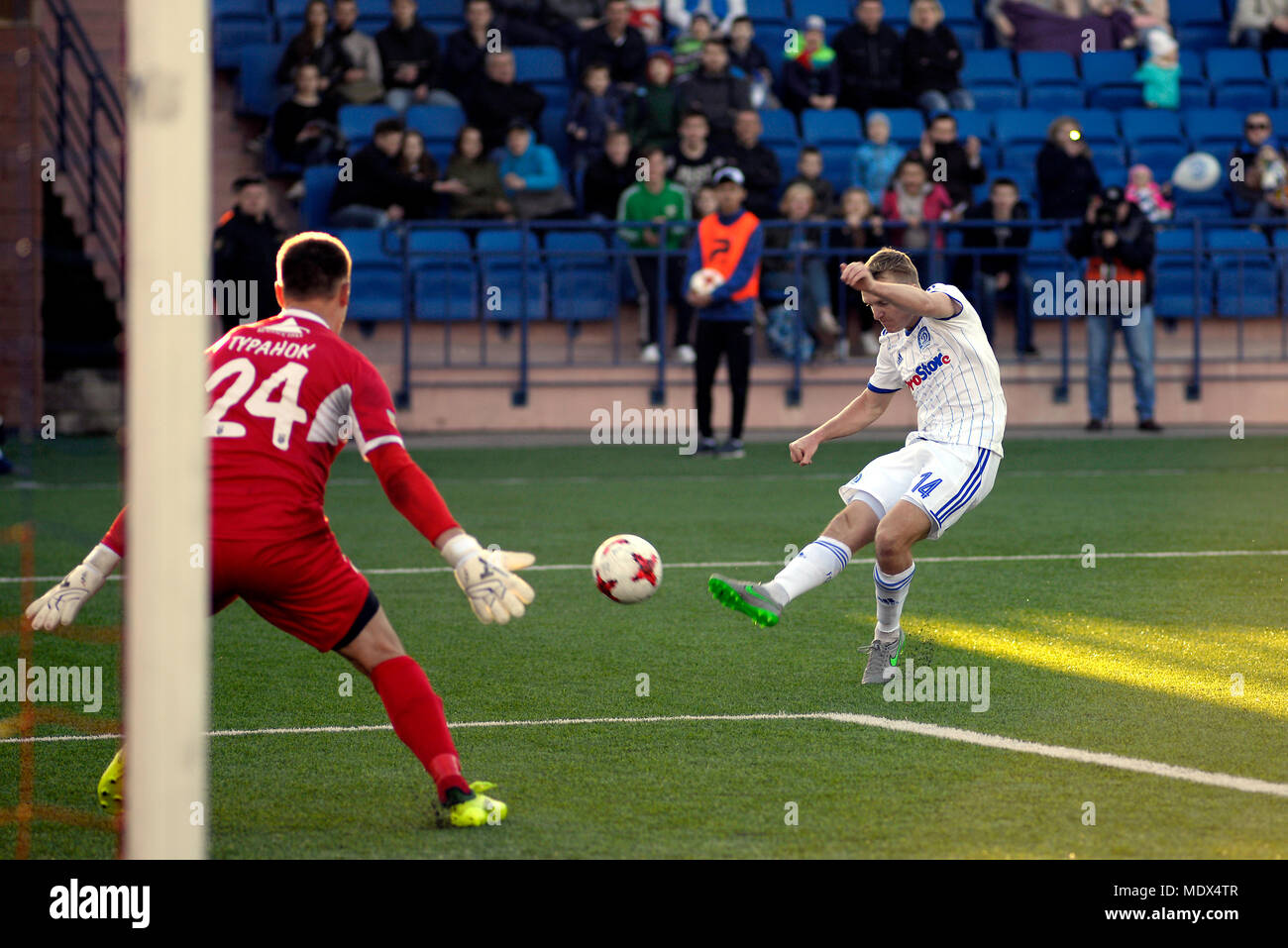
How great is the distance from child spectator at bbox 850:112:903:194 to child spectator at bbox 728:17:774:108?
1297 millimetres

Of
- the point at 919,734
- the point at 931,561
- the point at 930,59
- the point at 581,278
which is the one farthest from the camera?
the point at 930,59

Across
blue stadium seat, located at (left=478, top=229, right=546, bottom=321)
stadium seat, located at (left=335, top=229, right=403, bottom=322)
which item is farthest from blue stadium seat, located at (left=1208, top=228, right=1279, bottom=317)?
stadium seat, located at (left=335, top=229, right=403, bottom=322)

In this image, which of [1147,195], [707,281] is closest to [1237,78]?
[1147,195]

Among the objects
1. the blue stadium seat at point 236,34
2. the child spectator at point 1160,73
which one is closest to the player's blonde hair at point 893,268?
the blue stadium seat at point 236,34

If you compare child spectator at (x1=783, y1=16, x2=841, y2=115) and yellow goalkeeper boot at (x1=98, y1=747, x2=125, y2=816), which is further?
child spectator at (x1=783, y1=16, x2=841, y2=115)

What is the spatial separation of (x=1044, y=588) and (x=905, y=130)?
11311 millimetres

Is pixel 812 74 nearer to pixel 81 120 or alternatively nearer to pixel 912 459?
pixel 81 120

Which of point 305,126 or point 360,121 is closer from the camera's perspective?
point 305,126

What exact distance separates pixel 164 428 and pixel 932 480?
372 cm

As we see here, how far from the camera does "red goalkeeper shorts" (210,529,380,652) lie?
4289 mm

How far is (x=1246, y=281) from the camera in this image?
17672 millimetres

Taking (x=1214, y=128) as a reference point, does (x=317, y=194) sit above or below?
below

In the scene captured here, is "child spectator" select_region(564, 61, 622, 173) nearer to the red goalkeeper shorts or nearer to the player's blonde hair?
the player's blonde hair

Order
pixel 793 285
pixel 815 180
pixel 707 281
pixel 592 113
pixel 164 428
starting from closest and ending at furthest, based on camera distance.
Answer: pixel 164 428 → pixel 707 281 → pixel 793 285 → pixel 815 180 → pixel 592 113
